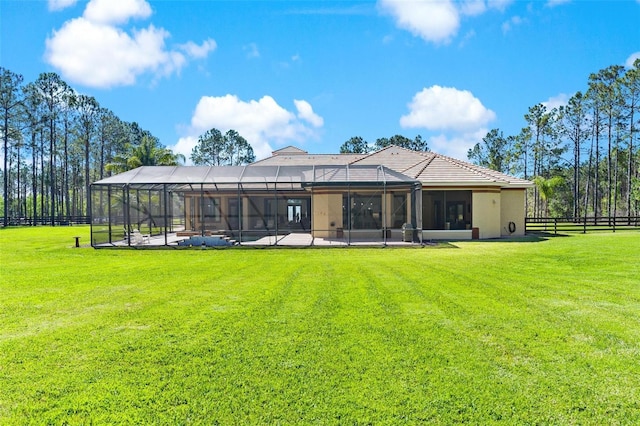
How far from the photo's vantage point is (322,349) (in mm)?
4336

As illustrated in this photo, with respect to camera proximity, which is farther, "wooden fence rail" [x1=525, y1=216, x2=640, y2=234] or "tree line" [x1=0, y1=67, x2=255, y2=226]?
"tree line" [x1=0, y1=67, x2=255, y2=226]

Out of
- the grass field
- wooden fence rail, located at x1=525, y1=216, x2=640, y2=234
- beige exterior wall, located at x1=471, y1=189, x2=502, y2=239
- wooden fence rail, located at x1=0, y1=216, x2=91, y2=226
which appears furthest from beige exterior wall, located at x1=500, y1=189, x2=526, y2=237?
wooden fence rail, located at x1=0, y1=216, x2=91, y2=226

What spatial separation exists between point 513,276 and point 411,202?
9.18 m

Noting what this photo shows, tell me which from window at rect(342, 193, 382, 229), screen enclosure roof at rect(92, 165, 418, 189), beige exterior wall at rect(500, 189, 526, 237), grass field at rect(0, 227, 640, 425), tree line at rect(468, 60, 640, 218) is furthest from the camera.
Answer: tree line at rect(468, 60, 640, 218)

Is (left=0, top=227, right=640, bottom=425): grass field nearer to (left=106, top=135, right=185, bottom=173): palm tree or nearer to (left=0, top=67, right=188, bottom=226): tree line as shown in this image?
(left=106, top=135, right=185, bottom=173): palm tree

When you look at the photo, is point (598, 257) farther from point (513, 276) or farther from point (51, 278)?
point (51, 278)

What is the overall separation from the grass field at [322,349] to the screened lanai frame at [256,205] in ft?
26.2

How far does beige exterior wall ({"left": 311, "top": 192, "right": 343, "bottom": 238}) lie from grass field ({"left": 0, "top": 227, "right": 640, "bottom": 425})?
10.8 m

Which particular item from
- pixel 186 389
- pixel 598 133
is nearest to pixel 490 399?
pixel 186 389

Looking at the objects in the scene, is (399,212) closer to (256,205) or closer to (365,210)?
(365,210)

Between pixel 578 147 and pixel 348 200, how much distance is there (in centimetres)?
3422

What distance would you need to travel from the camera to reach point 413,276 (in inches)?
340

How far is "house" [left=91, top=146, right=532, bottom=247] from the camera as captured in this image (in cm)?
1655

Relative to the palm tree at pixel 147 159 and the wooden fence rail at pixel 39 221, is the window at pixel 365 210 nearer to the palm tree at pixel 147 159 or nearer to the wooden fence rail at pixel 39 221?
the palm tree at pixel 147 159
